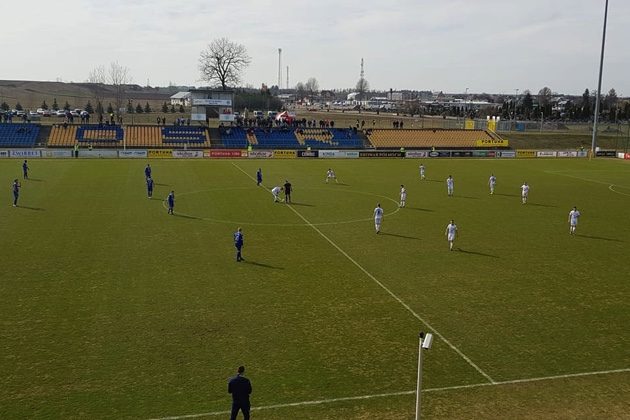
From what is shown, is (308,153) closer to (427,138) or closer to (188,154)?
(188,154)

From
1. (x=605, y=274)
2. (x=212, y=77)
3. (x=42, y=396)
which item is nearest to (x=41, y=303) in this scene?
(x=42, y=396)

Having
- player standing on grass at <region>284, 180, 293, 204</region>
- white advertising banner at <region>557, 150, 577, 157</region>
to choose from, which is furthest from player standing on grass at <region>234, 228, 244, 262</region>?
white advertising banner at <region>557, 150, 577, 157</region>

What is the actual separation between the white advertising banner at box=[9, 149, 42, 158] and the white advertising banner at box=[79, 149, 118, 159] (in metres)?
4.77

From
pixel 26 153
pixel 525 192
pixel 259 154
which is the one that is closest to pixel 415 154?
pixel 259 154

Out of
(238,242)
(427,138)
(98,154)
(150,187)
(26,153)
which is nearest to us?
(238,242)

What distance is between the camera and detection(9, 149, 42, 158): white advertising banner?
63.1m

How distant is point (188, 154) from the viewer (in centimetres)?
6700

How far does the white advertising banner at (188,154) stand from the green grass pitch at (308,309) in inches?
1250

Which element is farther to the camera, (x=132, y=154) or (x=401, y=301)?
(x=132, y=154)

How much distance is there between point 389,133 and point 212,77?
44.9m

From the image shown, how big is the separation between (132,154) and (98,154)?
379cm

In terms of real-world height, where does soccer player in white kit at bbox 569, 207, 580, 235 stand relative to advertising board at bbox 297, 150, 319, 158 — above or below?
below

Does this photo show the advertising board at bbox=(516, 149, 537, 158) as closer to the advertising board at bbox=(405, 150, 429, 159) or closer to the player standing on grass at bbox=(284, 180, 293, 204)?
the advertising board at bbox=(405, 150, 429, 159)

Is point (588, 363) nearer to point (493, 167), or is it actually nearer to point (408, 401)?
point (408, 401)
